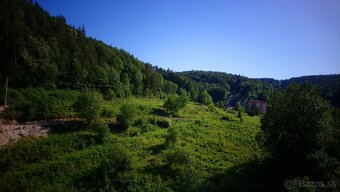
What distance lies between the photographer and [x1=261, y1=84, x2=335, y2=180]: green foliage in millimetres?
34094

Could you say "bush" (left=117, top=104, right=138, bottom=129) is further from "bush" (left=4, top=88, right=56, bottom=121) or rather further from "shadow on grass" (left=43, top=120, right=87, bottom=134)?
"bush" (left=4, top=88, right=56, bottom=121)

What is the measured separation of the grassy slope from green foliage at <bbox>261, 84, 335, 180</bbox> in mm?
9477

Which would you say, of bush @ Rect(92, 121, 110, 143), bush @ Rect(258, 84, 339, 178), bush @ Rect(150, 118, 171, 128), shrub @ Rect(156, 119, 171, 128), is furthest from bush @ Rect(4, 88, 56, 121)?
bush @ Rect(258, 84, 339, 178)

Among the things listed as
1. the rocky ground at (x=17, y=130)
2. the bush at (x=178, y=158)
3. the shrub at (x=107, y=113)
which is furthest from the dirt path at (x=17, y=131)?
the bush at (x=178, y=158)

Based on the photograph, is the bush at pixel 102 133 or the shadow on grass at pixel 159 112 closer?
the bush at pixel 102 133

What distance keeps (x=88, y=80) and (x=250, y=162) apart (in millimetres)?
53757

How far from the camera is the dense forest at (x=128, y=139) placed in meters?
33.7

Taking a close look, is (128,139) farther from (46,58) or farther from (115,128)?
(46,58)

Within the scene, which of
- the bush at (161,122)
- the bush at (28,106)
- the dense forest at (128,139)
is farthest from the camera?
the bush at (161,122)

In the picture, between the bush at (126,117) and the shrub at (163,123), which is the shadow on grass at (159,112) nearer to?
the shrub at (163,123)

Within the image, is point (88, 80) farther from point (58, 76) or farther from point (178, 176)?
point (178, 176)

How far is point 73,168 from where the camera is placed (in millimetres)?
36625

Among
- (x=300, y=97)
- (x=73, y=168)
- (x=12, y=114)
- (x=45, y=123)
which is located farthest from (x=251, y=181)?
(x=12, y=114)

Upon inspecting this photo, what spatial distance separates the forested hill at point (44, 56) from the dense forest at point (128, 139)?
0.99ft
